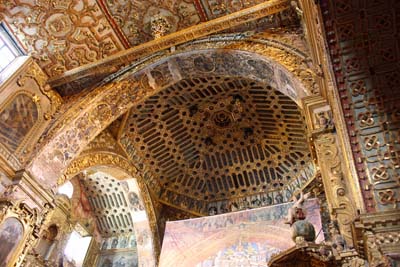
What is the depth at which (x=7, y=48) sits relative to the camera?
8227 millimetres

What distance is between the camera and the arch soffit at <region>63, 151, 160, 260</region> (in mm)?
9242

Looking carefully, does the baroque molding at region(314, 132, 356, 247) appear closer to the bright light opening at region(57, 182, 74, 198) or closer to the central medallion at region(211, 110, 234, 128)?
the central medallion at region(211, 110, 234, 128)

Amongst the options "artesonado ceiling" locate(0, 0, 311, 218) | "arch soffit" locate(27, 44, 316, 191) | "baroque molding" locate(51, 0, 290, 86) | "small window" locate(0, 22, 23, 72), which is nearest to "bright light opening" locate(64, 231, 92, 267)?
"artesonado ceiling" locate(0, 0, 311, 218)

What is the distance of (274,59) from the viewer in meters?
6.93

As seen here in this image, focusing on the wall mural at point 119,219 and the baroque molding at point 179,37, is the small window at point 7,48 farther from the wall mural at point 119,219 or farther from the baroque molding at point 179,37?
the wall mural at point 119,219

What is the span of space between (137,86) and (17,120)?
8.67 ft

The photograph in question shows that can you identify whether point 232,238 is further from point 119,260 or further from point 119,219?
point 119,219

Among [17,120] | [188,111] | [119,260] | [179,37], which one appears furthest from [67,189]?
[179,37]

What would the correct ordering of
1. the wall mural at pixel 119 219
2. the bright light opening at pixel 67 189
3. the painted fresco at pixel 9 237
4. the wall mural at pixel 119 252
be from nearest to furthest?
the painted fresco at pixel 9 237, the wall mural at pixel 119 219, the bright light opening at pixel 67 189, the wall mural at pixel 119 252

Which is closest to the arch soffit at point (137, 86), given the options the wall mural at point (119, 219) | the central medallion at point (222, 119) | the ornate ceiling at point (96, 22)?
the ornate ceiling at point (96, 22)

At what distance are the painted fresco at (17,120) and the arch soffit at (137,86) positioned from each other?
0.49m

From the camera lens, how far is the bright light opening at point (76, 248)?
1115 cm

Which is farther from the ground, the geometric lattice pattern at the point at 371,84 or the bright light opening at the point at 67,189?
the bright light opening at the point at 67,189

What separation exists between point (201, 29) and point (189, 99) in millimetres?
2630
